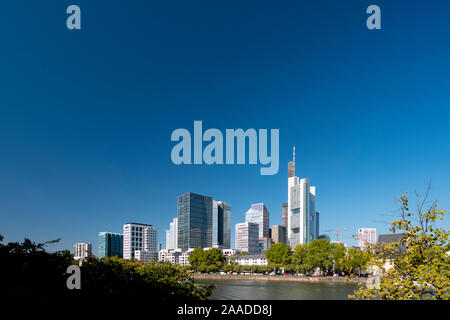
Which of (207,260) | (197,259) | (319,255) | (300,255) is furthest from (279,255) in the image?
(197,259)

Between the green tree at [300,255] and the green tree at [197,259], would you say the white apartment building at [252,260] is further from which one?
the green tree at [300,255]

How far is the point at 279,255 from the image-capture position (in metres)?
114

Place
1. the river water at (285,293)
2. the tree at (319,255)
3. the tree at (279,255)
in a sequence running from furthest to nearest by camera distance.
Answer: the tree at (279,255) < the tree at (319,255) < the river water at (285,293)

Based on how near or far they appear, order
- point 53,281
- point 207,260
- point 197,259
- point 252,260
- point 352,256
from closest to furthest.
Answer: point 53,281 < point 352,256 < point 207,260 < point 197,259 < point 252,260

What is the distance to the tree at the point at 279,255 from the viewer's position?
113 metres

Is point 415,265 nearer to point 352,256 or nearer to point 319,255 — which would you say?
point 352,256

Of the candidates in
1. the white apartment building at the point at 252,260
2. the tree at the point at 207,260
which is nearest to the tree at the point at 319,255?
the tree at the point at 207,260

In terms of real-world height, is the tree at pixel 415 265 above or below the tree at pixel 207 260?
above

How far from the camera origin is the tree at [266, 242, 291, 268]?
113312mm
